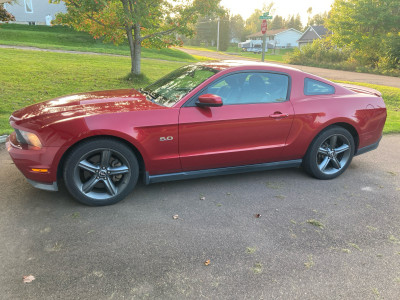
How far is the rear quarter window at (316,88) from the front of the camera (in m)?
4.19

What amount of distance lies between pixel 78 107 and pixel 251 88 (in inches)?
80.9

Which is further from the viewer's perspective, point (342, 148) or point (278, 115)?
point (342, 148)

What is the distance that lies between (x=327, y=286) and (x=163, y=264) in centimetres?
128

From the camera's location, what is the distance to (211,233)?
302cm

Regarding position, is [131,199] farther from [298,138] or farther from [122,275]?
[298,138]

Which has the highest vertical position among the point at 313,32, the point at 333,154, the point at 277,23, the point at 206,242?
the point at 277,23

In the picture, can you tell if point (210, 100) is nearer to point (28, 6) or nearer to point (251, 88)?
point (251, 88)

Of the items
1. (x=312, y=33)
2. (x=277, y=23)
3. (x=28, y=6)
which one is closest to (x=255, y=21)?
(x=277, y=23)

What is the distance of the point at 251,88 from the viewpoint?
3924 mm

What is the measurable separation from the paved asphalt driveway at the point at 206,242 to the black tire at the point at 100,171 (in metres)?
0.15

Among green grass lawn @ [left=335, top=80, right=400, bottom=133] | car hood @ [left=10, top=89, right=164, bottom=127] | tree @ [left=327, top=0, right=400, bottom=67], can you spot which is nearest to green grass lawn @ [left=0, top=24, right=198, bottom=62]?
tree @ [left=327, top=0, right=400, bottom=67]

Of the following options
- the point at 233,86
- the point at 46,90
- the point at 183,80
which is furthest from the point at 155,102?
the point at 46,90

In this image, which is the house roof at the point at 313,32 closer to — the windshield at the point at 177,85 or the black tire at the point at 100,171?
the windshield at the point at 177,85

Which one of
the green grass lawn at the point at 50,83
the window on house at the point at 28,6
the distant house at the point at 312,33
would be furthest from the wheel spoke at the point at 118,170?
the distant house at the point at 312,33
